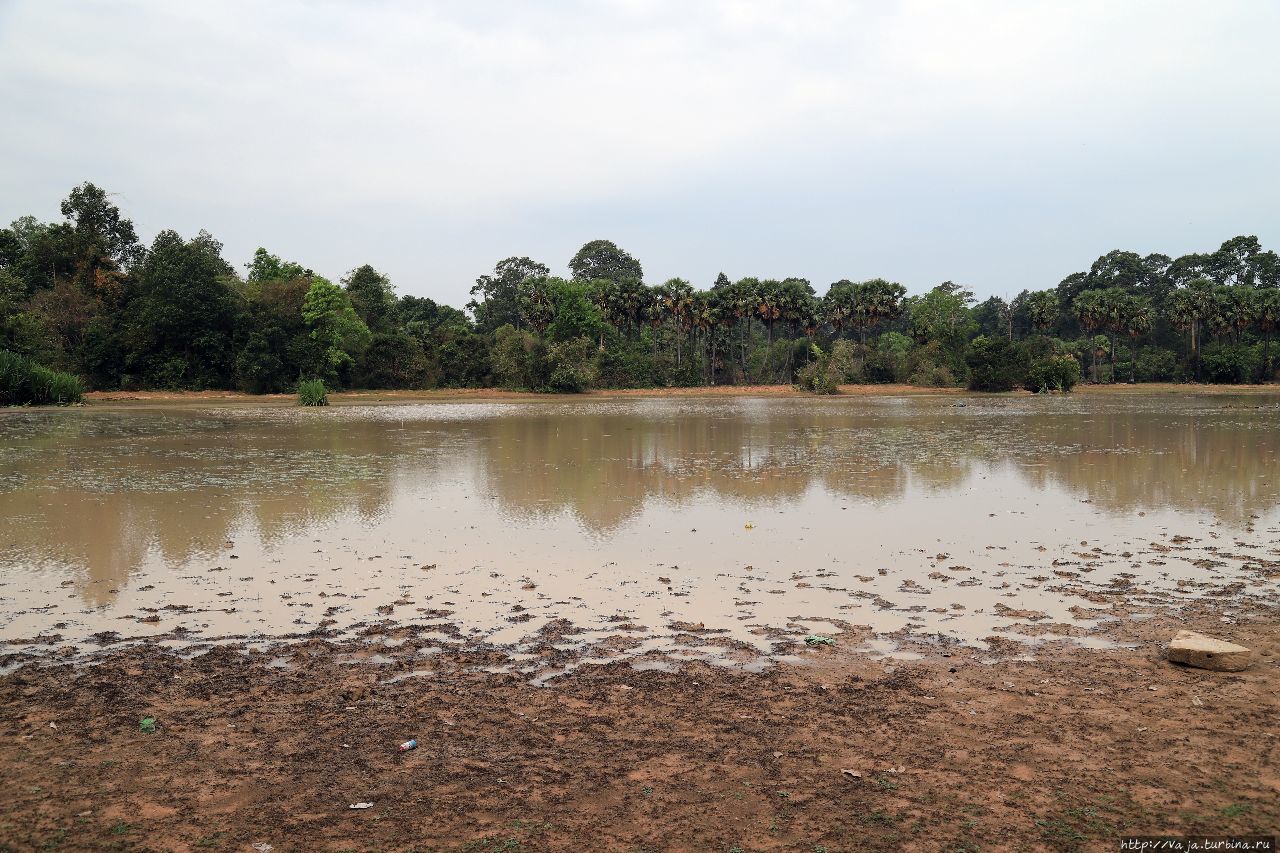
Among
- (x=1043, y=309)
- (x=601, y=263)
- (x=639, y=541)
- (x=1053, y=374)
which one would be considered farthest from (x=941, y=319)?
(x=639, y=541)

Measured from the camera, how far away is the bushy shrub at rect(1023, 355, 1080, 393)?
200 ft

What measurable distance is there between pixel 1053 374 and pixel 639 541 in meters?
58.2

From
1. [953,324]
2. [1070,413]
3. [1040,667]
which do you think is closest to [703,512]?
[1040,667]

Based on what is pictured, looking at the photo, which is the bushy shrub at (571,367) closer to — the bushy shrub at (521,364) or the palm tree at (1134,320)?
the bushy shrub at (521,364)

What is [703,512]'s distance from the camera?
12.9 m

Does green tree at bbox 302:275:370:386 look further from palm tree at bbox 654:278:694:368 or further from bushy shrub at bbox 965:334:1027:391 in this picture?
bushy shrub at bbox 965:334:1027:391

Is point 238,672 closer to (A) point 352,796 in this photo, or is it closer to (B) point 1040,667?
(A) point 352,796

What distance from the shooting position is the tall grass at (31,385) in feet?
137

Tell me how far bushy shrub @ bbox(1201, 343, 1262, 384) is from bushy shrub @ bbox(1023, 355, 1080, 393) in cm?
1591

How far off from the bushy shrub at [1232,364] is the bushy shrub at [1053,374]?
1591 centimetres

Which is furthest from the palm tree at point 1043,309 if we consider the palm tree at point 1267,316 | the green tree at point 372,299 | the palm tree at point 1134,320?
the green tree at point 372,299

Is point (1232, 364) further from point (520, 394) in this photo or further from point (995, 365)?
point (520, 394)

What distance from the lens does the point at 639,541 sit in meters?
10.8

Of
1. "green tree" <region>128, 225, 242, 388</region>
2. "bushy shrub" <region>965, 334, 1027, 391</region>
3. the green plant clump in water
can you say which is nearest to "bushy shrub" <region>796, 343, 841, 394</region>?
"bushy shrub" <region>965, 334, 1027, 391</region>
